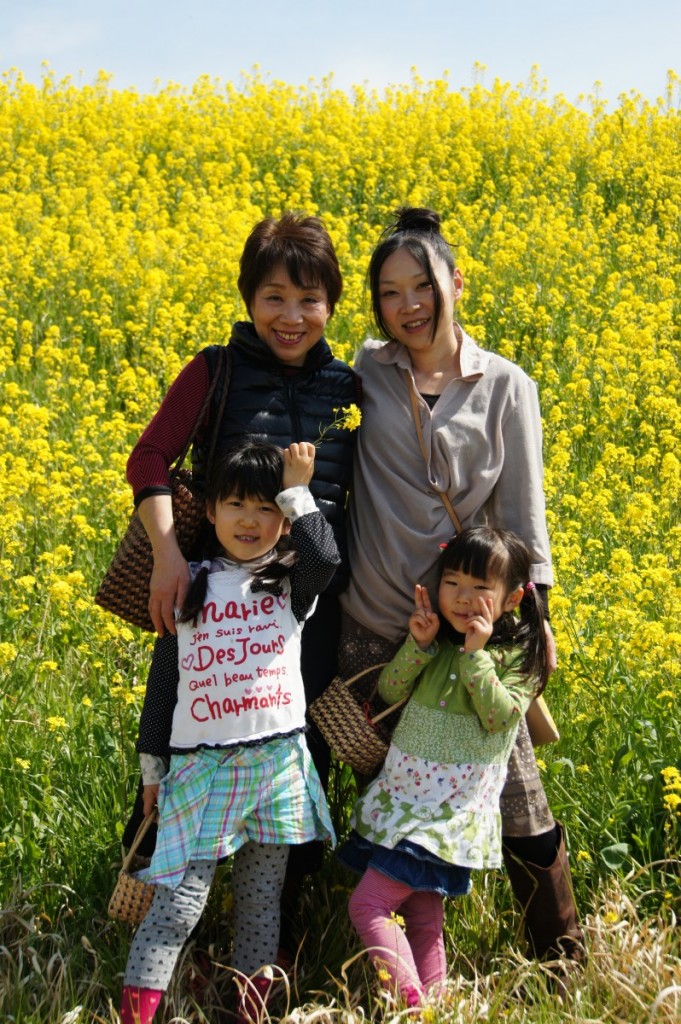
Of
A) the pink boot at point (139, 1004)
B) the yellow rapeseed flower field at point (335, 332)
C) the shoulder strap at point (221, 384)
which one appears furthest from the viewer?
the yellow rapeseed flower field at point (335, 332)

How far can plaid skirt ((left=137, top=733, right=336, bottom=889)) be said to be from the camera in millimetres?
2889

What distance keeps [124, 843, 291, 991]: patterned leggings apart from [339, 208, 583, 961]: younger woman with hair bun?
550 millimetres

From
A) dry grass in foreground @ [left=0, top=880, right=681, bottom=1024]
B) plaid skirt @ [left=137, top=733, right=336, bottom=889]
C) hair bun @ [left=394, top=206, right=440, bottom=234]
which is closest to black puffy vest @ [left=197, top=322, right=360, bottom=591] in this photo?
hair bun @ [left=394, top=206, right=440, bottom=234]

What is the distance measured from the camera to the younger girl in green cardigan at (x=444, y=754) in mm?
2977

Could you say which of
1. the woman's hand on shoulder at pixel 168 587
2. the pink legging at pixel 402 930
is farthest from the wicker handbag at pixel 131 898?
the woman's hand on shoulder at pixel 168 587

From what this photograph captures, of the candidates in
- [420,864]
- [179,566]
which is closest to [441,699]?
[420,864]

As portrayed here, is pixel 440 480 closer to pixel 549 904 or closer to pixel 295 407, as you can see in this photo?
pixel 295 407

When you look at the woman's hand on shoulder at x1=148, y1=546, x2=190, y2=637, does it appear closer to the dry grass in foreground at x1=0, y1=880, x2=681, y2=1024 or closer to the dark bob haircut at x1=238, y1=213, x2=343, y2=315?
the dark bob haircut at x1=238, y1=213, x2=343, y2=315

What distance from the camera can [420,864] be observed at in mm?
3006

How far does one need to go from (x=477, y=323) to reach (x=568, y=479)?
8.14ft

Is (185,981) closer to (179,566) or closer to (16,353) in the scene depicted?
(179,566)

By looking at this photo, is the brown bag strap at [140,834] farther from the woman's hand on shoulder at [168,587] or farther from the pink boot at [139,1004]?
the woman's hand on shoulder at [168,587]

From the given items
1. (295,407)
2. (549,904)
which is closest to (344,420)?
(295,407)

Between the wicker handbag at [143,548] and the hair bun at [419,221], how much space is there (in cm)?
61
